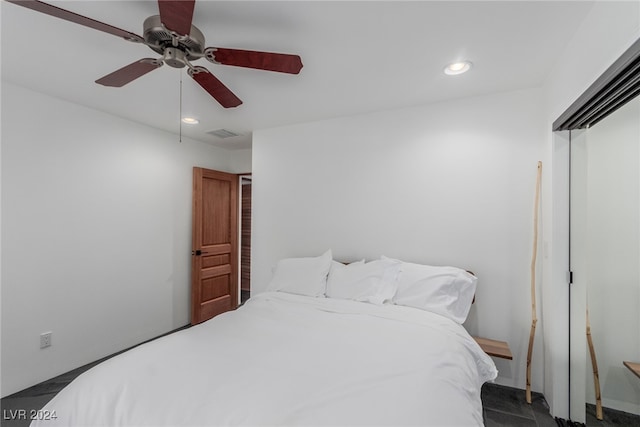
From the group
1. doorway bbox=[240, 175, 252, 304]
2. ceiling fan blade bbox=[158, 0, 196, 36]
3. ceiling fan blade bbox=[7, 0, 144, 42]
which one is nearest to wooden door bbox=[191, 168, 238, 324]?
doorway bbox=[240, 175, 252, 304]

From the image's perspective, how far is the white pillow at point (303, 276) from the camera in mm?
2631

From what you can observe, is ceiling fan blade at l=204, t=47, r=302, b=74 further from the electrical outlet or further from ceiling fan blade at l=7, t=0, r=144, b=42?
the electrical outlet

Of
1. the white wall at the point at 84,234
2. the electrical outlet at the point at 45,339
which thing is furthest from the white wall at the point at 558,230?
the electrical outlet at the point at 45,339

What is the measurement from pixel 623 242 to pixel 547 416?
1301 millimetres

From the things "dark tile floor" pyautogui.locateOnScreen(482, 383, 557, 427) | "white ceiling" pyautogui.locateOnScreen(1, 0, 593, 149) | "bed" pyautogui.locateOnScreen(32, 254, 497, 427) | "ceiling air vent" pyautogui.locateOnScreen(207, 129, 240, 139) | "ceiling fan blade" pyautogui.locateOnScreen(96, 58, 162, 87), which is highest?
"white ceiling" pyautogui.locateOnScreen(1, 0, 593, 149)

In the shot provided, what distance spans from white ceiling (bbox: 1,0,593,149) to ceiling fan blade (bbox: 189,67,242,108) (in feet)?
0.89

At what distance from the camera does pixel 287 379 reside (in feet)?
4.17

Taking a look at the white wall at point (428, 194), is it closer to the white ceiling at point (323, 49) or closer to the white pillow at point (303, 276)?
the white ceiling at point (323, 49)

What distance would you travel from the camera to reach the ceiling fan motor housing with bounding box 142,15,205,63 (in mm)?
1360

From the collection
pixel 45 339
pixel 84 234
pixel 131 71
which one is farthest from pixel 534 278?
pixel 45 339

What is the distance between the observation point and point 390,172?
290 centimetres

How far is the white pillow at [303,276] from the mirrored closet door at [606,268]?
1829mm

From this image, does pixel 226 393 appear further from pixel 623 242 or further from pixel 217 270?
pixel 217 270

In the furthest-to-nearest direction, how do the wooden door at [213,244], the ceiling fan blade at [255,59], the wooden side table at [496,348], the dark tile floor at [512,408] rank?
the wooden door at [213,244] < the wooden side table at [496,348] < the dark tile floor at [512,408] < the ceiling fan blade at [255,59]
